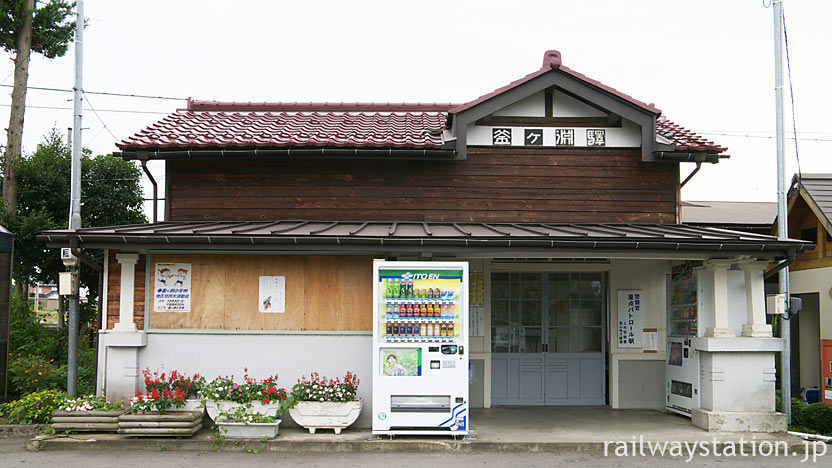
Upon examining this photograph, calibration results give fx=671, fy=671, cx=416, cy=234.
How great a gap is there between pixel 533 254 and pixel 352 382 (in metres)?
3.08

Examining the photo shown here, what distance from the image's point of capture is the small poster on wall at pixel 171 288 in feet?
31.6

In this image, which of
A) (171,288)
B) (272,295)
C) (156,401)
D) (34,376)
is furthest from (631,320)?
(34,376)

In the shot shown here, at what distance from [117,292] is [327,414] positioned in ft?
11.6

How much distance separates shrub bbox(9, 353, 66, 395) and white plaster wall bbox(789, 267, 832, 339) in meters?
13.7

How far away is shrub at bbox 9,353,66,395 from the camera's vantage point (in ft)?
36.7

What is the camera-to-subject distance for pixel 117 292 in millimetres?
9648

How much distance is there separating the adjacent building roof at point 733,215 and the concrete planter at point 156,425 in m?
12.7

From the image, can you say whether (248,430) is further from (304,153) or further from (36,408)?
(304,153)

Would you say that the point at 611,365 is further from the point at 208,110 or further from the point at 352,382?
the point at 208,110

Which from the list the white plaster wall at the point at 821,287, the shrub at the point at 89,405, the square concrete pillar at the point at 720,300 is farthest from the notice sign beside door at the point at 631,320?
the shrub at the point at 89,405

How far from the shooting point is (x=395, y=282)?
8.82 metres

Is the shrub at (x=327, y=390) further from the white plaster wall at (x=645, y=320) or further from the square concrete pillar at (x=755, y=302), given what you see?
Answer: the square concrete pillar at (x=755, y=302)

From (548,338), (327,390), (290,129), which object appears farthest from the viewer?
(290,129)

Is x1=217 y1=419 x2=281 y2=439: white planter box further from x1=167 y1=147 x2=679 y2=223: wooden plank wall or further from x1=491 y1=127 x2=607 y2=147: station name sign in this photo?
x1=491 y1=127 x2=607 y2=147: station name sign
